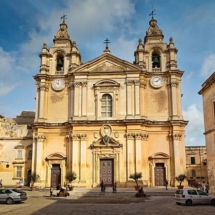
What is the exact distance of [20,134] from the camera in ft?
127

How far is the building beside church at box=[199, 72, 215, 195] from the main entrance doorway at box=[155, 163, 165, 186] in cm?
931

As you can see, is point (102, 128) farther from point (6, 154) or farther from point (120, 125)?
point (6, 154)

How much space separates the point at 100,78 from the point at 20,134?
12955 mm

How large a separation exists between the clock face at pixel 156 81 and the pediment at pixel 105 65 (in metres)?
3.14

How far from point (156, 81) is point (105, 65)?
6127mm

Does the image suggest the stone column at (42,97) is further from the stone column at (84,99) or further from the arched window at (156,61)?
the arched window at (156,61)

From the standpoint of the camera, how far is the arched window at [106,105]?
1328 inches

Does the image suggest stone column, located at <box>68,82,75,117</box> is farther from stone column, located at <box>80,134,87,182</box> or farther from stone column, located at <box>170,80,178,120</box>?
stone column, located at <box>170,80,178,120</box>

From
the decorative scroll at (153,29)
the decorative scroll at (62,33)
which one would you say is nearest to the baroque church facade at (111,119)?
the decorative scroll at (153,29)

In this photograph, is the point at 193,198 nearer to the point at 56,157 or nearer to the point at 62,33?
the point at 56,157

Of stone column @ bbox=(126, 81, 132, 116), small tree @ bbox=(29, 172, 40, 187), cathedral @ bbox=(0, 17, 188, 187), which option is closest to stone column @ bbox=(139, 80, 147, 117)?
cathedral @ bbox=(0, 17, 188, 187)

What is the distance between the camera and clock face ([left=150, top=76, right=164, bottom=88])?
34.5 m

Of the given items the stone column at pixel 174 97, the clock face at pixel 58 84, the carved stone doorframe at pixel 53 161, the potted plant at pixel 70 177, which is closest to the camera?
the potted plant at pixel 70 177

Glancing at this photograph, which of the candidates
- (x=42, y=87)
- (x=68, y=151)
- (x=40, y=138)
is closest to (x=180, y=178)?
(x=68, y=151)
